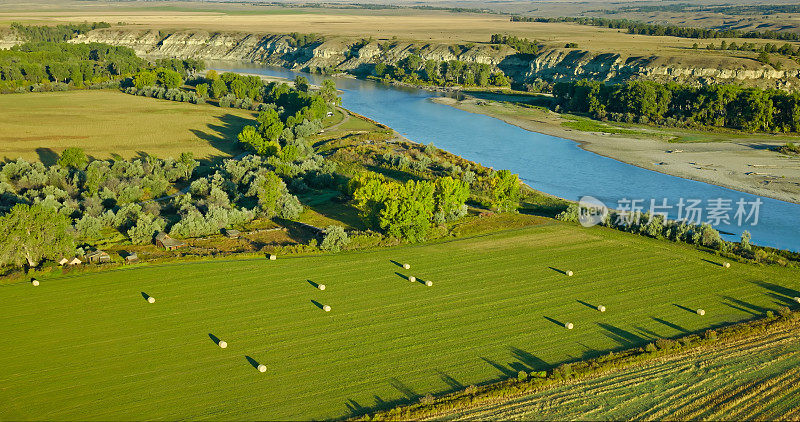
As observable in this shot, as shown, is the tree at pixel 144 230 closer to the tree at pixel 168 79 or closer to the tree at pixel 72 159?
the tree at pixel 72 159

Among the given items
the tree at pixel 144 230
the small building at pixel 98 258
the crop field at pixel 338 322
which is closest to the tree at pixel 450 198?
the crop field at pixel 338 322

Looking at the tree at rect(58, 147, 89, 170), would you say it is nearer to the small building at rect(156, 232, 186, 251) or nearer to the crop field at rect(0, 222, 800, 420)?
the small building at rect(156, 232, 186, 251)

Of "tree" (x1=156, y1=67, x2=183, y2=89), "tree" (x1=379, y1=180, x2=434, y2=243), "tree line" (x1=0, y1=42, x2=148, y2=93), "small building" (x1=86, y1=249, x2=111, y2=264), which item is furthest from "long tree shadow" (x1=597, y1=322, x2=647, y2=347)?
"tree line" (x1=0, y1=42, x2=148, y2=93)

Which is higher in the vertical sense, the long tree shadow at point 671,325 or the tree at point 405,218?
the tree at point 405,218

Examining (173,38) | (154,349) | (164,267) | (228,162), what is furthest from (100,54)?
(154,349)

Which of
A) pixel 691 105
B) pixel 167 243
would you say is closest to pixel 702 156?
pixel 691 105

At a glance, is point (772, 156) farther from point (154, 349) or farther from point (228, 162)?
point (154, 349)

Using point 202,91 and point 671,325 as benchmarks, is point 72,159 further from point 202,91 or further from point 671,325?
point 671,325

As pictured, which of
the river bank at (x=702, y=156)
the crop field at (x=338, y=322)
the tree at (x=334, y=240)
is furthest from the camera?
the river bank at (x=702, y=156)
